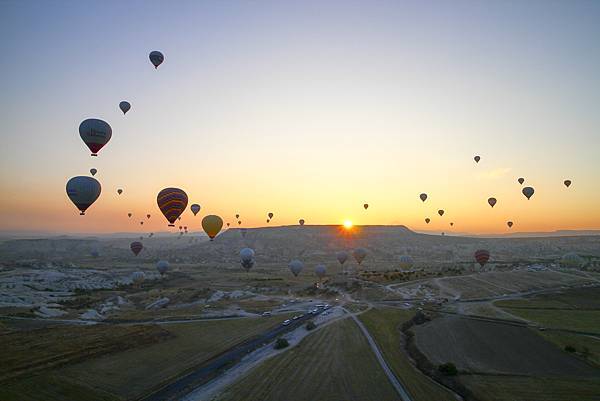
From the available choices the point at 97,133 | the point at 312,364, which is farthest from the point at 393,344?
the point at 97,133

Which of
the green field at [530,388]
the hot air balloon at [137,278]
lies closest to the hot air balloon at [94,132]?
the green field at [530,388]

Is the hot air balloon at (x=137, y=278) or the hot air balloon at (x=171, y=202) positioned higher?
the hot air balloon at (x=171, y=202)

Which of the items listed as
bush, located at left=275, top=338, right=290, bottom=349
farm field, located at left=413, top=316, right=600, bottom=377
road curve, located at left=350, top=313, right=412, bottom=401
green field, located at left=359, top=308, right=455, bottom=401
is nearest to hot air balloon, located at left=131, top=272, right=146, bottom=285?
green field, located at left=359, top=308, right=455, bottom=401

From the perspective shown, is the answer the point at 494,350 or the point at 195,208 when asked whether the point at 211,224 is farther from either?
the point at 494,350

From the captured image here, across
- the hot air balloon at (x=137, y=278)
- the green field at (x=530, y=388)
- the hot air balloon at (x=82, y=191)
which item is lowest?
the green field at (x=530, y=388)

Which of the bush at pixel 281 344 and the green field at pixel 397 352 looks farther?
the bush at pixel 281 344

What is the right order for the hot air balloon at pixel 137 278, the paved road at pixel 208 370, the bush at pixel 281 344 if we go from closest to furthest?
the paved road at pixel 208 370 → the bush at pixel 281 344 → the hot air balloon at pixel 137 278

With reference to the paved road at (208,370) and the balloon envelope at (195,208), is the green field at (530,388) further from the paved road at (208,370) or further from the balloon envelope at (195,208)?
the balloon envelope at (195,208)
